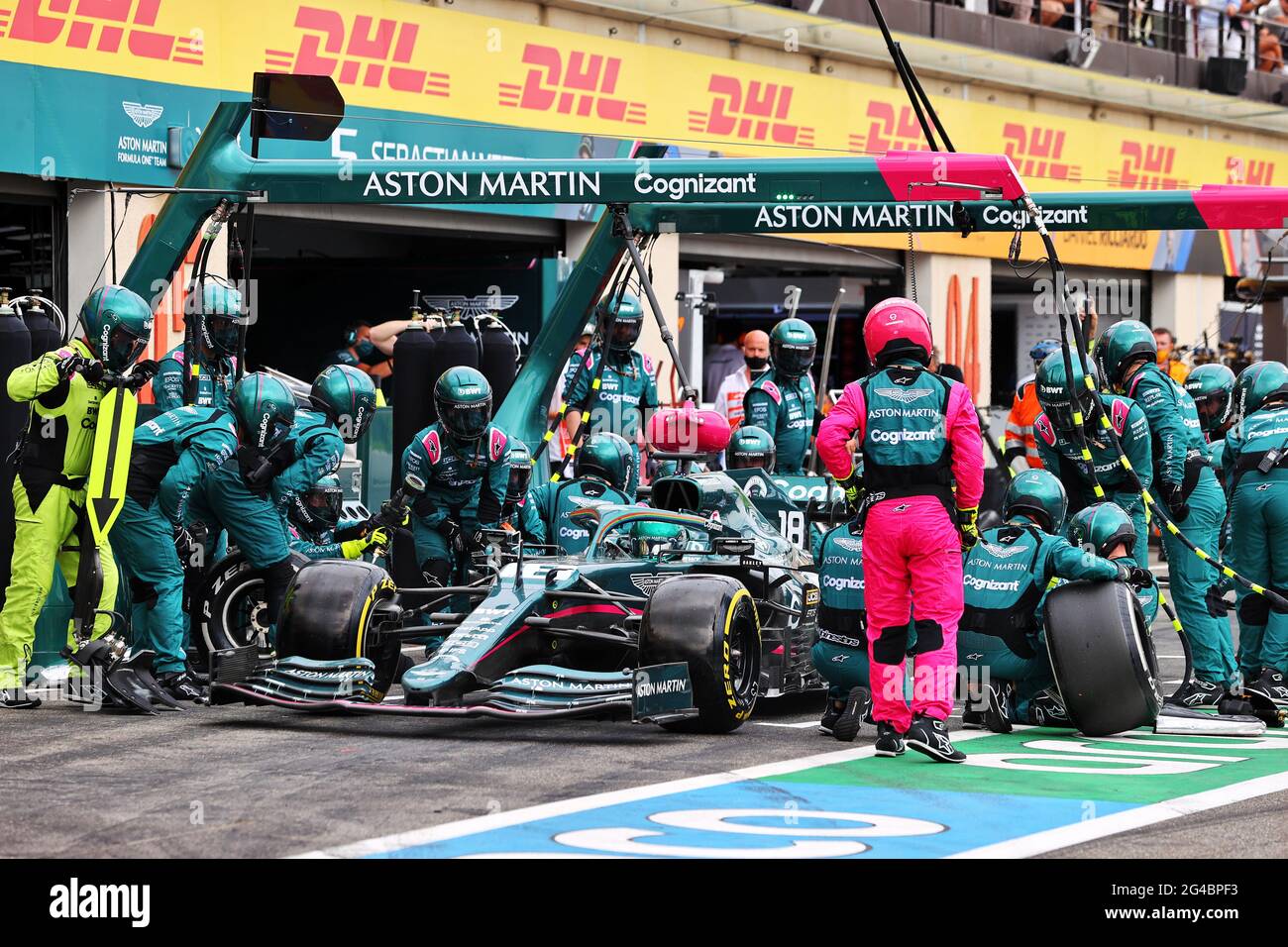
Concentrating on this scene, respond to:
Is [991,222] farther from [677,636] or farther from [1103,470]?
[677,636]

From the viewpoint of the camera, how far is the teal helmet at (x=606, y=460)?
11359 millimetres

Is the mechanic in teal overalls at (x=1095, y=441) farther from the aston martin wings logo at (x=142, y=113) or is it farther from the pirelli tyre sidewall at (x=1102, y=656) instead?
the aston martin wings logo at (x=142, y=113)

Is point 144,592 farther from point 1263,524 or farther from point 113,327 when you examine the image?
point 1263,524

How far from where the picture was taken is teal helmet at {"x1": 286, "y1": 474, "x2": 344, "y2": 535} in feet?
37.7

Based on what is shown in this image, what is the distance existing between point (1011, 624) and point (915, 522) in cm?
116

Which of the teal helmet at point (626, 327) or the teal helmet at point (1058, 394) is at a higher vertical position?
the teal helmet at point (626, 327)

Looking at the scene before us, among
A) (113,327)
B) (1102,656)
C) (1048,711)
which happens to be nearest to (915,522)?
(1102,656)

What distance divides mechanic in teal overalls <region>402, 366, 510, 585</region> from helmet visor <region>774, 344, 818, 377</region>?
3574mm

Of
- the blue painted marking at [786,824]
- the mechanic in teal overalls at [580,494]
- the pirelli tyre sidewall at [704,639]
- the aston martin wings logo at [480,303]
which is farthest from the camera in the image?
the aston martin wings logo at [480,303]

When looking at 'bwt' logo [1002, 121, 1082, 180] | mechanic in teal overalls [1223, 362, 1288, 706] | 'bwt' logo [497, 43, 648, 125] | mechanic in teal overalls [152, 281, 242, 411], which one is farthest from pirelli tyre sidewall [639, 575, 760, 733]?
'bwt' logo [1002, 121, 1082, 180]

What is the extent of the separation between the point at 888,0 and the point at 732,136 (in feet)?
11.7

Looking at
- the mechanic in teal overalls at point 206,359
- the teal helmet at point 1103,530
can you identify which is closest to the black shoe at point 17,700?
the mechanic in teal overalls at point 206,359

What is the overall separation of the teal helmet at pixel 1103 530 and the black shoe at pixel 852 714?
51.9 inches
